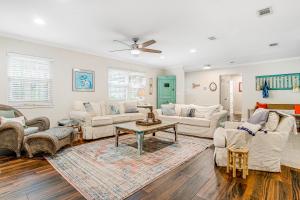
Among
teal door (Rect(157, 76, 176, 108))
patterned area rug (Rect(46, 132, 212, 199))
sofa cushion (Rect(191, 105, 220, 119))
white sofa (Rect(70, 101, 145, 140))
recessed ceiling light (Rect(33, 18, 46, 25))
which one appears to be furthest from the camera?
teal door (Rect(157, 76, 176, 108))

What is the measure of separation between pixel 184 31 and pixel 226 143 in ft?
7.94

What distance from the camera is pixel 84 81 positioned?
5172mm

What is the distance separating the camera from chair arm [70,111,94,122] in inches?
167

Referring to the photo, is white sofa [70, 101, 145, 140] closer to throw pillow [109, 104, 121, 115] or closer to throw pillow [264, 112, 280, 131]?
throw pillow [109, 104, 121, 115]

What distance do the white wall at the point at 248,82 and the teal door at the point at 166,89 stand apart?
1332 mm

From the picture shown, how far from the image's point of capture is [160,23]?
322cm

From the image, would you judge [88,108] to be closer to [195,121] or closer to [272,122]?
[195,121]

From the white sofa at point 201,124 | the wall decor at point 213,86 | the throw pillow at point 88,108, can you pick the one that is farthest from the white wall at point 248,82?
the throw pillow at point 88,108

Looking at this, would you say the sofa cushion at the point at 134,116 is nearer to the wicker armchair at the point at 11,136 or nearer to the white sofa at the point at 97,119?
the white sofa at the point at 97,119

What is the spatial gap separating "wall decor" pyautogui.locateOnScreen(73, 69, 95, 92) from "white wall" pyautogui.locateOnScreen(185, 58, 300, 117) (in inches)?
202

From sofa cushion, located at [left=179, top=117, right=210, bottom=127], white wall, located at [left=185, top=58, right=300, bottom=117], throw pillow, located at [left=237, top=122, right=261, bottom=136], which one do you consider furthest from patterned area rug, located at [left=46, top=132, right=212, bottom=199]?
white wall, located at [left=185, top=58, right=300, bottom=117]

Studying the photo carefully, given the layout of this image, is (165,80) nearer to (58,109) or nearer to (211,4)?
(58,109)

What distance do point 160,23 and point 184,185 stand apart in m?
2.81

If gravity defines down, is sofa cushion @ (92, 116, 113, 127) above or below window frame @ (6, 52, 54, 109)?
below
